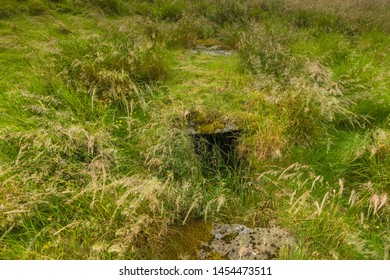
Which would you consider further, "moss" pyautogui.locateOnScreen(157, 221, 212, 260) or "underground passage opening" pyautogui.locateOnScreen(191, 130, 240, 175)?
"underground passage opening" pyautogui.locateOnScreen(191, 130, 240, 175)

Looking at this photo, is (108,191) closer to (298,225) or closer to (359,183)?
(298,225)

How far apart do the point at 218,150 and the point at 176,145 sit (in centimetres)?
49

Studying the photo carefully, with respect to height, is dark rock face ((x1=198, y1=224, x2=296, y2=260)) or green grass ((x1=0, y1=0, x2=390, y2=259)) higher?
green grass ((x1=0, y1=0, x2=390, y2=259))

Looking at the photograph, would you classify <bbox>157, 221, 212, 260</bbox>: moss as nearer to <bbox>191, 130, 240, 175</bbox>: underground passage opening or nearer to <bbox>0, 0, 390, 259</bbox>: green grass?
<bbox>0, 0, 390, 259</bbox>: green grass

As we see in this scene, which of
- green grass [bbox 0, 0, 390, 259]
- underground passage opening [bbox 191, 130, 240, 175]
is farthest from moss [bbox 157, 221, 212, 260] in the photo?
underground passage opening [bbox 191, 130, 240, 175]

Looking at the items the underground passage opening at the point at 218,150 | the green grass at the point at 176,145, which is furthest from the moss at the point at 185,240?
the underground passage opening at the point at 218,150

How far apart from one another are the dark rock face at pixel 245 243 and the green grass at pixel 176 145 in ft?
0.36

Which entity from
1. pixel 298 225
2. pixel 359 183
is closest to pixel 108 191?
pixel 298 225

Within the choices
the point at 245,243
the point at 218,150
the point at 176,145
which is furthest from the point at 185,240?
the point at 218,150

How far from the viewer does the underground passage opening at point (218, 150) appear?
114 inches

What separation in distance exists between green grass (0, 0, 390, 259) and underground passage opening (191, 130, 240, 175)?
0.04 meters

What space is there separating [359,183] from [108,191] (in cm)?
228

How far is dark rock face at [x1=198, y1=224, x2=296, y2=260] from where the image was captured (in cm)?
196

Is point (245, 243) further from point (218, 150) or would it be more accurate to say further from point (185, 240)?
point (218, 150)
